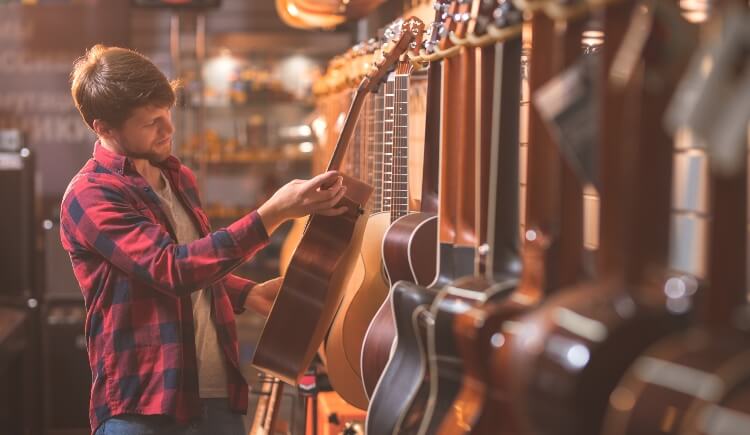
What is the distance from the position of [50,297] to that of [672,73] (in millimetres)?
4395

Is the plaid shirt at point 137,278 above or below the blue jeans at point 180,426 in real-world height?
above

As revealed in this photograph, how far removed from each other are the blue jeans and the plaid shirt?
0.8 inches

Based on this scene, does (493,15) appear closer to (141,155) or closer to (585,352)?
(585,352)

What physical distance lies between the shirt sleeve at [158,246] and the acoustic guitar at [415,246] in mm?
262

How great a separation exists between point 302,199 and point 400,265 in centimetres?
23

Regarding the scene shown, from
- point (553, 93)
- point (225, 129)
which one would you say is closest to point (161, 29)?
point (225, 129)

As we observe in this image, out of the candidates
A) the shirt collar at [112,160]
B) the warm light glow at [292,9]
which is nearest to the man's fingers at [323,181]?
the shirt collar at [112,160]

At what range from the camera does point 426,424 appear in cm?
143

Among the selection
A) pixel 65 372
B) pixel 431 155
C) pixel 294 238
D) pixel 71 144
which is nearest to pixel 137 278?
pixel 431 155

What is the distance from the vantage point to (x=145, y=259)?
6.24 ft

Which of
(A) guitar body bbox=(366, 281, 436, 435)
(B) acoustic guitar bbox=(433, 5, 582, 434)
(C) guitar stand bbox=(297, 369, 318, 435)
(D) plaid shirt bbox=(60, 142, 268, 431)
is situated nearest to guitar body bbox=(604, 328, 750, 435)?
(B) acoustic guitar bbox=(433, 5, 582, 434)

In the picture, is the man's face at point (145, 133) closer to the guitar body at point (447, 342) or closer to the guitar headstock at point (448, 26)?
the guitar headstock at point (448, 26)

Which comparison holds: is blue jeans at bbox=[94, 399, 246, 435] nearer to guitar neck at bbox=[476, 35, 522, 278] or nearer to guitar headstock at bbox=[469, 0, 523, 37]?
guitar neck at bbox=[476, 35, 522, 278]

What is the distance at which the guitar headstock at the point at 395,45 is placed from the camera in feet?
6.63
